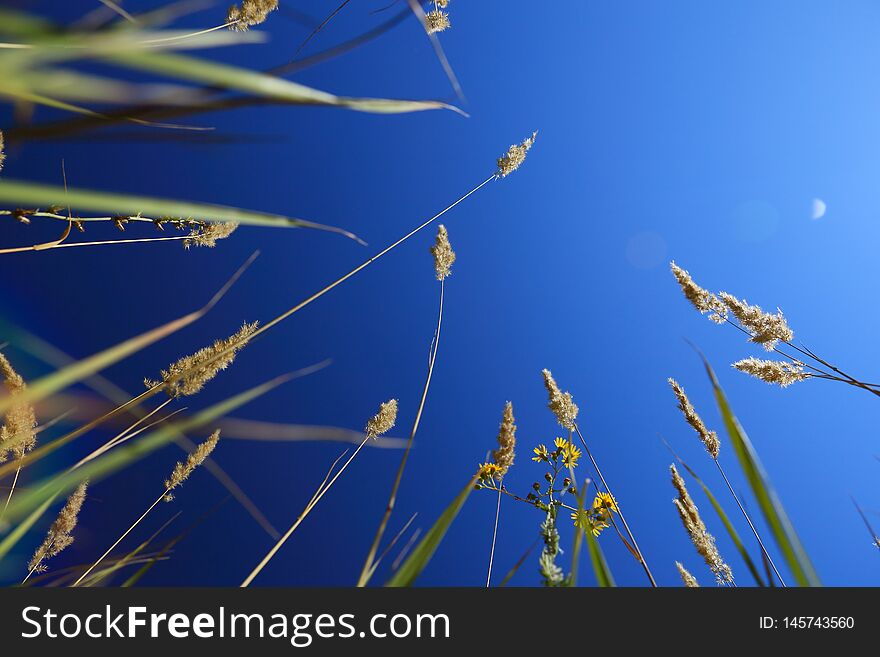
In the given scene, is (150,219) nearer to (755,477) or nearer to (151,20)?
(151,20)

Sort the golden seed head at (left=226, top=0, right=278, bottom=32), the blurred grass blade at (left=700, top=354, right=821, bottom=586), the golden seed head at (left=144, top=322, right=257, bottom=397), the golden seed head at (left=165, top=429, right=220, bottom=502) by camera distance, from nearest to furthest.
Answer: the blurred grass blade at (left=700, top=354, right=821, bottom=586) < the golden seed head at (left=144, top=322, right=257, bottom=397) < the golden seed head at (left=226, top=0, right=278, bottom=32) < the golden seed head at (left=165, top=429, right=220, bottom=502)

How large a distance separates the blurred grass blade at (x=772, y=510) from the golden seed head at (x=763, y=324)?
1072 millimetres

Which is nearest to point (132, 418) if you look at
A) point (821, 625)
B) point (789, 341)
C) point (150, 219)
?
point (150, 219)

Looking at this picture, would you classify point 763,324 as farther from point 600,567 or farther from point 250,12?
point 250,12

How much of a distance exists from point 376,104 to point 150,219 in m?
1.05

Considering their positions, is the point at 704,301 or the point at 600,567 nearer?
the point at 600,567

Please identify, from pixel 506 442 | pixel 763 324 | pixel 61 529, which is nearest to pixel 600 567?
pixel 506 442

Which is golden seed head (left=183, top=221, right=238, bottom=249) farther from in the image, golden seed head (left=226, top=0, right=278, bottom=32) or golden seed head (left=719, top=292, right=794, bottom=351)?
golden seed head (left=719, top=292, right=794, bottom=351)

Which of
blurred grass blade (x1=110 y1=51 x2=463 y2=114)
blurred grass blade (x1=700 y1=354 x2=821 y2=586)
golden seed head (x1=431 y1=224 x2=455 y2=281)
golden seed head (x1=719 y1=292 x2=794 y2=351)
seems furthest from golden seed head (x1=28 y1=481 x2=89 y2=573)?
golden seed head (x1=719 y1=292 x2=794 y2=351)

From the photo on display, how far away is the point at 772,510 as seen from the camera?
43 centimetres

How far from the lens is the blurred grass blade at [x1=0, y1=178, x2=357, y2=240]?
283 mm

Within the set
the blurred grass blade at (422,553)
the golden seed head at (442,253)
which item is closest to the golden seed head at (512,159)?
the golden seed head at (442,253)

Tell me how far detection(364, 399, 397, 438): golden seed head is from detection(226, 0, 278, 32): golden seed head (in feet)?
3.17

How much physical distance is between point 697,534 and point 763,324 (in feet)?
2.08
